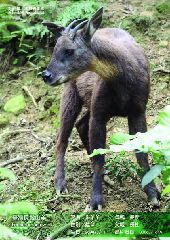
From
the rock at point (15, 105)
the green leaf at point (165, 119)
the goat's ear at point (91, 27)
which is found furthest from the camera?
the rock at point (15, 105)

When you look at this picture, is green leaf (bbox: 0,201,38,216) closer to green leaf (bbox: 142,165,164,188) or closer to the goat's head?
green leaf (bbox: 142,165,164,188)

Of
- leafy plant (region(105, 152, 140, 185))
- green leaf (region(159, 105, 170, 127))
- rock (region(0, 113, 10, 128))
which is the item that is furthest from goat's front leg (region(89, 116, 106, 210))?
rock (region(0, 113, 10, 128))

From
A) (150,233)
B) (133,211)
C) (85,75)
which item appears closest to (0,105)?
(85,75)

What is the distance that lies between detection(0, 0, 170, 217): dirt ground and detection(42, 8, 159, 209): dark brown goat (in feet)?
1.18

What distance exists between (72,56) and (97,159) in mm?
1639

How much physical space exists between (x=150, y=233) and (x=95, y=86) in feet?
7.91

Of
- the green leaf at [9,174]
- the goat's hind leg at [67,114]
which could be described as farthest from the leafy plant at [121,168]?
the green leaf at [9,174]

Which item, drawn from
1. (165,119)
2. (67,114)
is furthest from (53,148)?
(165,119)

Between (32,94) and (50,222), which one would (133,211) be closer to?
(50,222)

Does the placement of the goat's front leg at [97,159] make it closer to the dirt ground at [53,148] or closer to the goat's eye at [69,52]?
the dirt ground at [53,148]

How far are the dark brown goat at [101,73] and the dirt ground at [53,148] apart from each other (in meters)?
0.36

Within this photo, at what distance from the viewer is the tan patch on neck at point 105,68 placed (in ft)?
19.0

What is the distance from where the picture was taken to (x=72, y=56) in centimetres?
572

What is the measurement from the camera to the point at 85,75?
6816 millimetres
